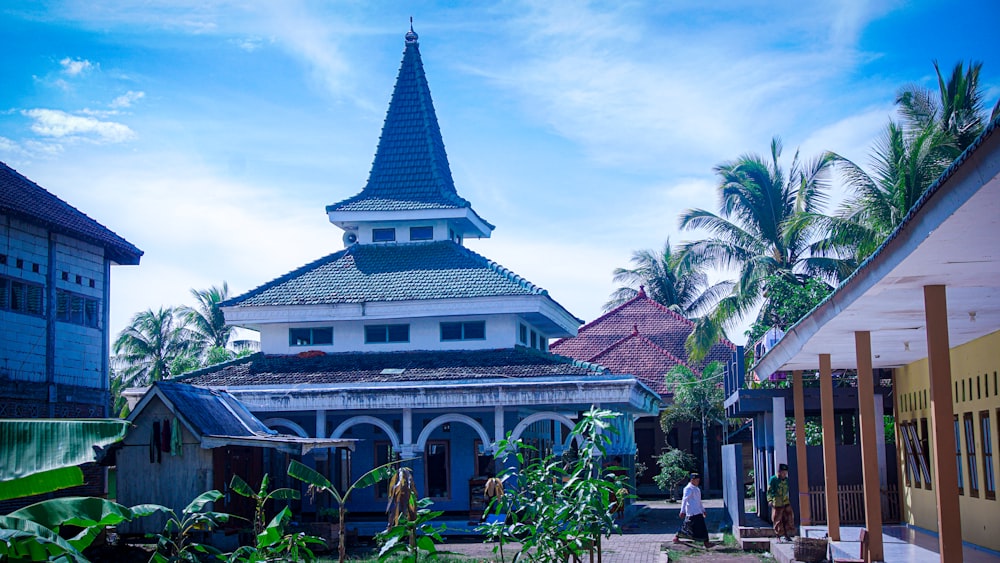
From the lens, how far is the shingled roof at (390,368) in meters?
25.2

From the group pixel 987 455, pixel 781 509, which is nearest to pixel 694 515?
pixel 781 509

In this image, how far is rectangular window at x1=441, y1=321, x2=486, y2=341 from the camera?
27.8 m

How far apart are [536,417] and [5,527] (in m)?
17.5

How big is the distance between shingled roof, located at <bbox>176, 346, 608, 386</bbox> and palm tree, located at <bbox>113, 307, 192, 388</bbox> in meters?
23.9

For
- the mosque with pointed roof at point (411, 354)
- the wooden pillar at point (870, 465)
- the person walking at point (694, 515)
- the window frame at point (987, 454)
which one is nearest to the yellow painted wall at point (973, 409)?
the window frame at point (987, 454)

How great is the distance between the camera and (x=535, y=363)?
25781 mm

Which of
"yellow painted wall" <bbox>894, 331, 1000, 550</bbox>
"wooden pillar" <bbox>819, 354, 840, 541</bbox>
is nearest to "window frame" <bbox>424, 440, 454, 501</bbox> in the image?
"yellow painted wall" <bbox>894, 331, 1000, 550</bbox>

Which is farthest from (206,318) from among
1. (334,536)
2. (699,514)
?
(699,514)

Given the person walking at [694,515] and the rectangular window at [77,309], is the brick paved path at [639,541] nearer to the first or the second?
the person walking at [694,515]

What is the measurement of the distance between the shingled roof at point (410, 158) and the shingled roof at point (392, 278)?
50.3 inches

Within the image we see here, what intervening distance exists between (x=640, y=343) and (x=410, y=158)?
1553 centimetres

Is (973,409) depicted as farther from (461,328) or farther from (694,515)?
(461,328)

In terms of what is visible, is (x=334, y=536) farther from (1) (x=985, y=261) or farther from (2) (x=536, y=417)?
(1) (x=985, y=261)

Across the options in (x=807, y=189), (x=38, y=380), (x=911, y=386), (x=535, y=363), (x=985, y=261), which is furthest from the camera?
(x=807, y=189)
